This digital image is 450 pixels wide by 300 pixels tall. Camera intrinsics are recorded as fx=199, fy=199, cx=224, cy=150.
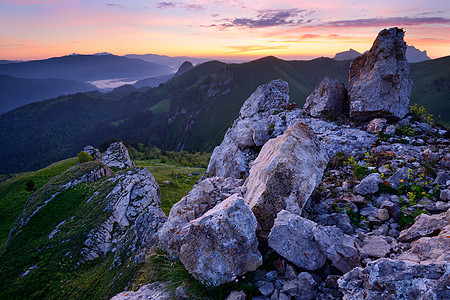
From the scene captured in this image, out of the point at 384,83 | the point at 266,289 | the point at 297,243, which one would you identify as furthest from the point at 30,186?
the point at 384,83

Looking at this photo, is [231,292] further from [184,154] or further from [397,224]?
[184,154]

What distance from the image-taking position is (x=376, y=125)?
1280 cm

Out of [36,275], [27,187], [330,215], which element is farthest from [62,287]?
[27,187]

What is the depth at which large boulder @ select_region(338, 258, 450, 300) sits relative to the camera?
3699mm

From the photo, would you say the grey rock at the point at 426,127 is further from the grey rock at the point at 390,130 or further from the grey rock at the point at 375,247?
the grey rock at the point at 375,247

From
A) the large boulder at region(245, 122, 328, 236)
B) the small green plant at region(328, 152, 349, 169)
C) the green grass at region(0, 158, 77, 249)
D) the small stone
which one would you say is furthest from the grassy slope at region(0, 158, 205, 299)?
the small green plant at region(328, 152, 349, 169)

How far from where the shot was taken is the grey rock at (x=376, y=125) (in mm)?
12594

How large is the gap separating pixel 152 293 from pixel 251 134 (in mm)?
11527

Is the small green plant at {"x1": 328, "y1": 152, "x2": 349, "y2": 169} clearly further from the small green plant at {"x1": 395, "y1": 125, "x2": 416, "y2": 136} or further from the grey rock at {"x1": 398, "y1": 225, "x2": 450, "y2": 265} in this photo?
the grey rock at {"x1": 398, "y1": 225, "x2": 450, "y2": 265}

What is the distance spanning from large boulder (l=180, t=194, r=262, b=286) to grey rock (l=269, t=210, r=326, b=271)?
75cm

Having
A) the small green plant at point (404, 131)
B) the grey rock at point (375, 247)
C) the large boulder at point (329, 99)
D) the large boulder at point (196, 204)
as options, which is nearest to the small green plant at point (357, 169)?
the small green plant at point (404, 131)

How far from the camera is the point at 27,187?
3359cm

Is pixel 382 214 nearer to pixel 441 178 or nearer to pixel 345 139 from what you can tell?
pixel 441 178

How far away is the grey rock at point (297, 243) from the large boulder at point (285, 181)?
957 mm
